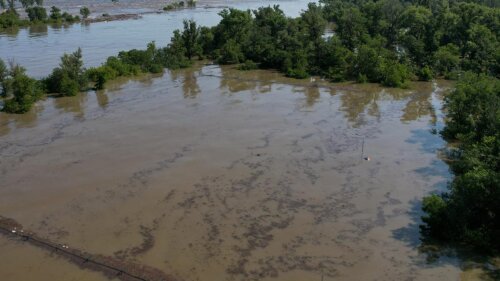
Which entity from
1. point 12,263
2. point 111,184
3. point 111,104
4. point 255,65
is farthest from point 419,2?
point 12,263

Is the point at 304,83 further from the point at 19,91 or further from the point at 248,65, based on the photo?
the point at 19,91

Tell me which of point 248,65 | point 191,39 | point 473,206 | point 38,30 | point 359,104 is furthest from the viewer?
point 38,30

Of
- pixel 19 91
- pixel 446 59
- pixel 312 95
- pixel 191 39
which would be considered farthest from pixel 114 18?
pixel 446 59

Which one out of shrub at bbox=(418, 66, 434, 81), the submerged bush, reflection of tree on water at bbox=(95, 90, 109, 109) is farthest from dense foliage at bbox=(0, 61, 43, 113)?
shrub at bbox=(418, 66, 434, 81)

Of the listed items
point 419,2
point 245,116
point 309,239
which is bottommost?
point 309,239

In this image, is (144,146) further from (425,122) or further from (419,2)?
(419,2)

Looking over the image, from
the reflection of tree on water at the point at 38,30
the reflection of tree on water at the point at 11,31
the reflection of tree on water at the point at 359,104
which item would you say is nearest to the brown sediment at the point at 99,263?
the reflection of tree on water at the point at 359,104
